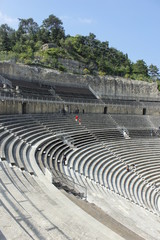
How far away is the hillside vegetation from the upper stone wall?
3.89 meters

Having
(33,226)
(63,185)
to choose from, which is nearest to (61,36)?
(63,185)

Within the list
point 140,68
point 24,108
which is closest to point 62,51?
point 140,68

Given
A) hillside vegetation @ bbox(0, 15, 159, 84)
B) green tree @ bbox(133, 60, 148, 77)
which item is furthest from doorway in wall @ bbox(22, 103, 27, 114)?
green tree @ bbox(133, 60, 148, 77)

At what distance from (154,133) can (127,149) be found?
288 inches

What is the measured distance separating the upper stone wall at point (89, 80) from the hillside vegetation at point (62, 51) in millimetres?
3887

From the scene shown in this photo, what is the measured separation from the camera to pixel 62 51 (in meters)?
42.0

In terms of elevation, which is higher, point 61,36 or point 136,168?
point 61,36

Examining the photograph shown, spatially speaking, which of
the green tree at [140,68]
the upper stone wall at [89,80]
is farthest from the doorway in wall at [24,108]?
the green tree at [140,68]

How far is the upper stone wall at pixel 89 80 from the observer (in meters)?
24.1

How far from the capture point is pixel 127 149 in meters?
18.9

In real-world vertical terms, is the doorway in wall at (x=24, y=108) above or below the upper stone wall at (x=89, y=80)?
below

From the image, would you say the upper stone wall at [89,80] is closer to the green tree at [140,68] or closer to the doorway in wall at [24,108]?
the doorway in wall at [24,108]

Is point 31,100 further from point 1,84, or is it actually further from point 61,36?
point 61,36

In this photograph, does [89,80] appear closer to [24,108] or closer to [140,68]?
[24,108]
